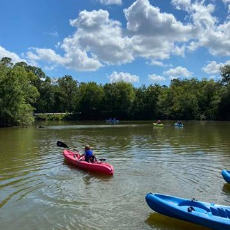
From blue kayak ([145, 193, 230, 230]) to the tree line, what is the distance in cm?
4998

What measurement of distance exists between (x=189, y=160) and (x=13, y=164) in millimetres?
10444

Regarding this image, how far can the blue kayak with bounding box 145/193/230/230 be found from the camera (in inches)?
315

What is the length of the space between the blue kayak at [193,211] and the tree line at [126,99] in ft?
164

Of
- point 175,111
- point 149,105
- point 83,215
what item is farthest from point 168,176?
point 149,105

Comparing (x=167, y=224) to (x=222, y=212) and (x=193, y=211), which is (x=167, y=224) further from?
(x=222, y=212)

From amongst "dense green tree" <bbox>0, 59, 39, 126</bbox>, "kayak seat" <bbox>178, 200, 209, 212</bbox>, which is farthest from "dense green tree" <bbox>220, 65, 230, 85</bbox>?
"kayak seat" <bbox>178, 200, 209, 212</bbox>

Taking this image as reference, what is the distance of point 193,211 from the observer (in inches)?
334

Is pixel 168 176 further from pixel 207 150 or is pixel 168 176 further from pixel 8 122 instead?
pixel 8 122

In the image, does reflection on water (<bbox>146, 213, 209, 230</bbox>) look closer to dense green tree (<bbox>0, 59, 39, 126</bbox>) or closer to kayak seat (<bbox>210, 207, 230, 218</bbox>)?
kayak seat (<bbox>210, 207, 230, 218</bbox>)

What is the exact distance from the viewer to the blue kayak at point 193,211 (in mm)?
7996

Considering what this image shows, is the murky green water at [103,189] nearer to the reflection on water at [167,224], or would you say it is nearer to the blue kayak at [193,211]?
the reflection on water at [167,224]

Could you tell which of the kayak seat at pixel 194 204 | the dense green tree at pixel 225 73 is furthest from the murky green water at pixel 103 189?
the dense green tree at pixel 225 73

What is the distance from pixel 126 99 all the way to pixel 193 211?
93532 millimetres

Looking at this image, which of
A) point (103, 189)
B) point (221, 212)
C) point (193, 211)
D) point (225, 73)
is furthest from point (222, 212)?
point (225, 73)
